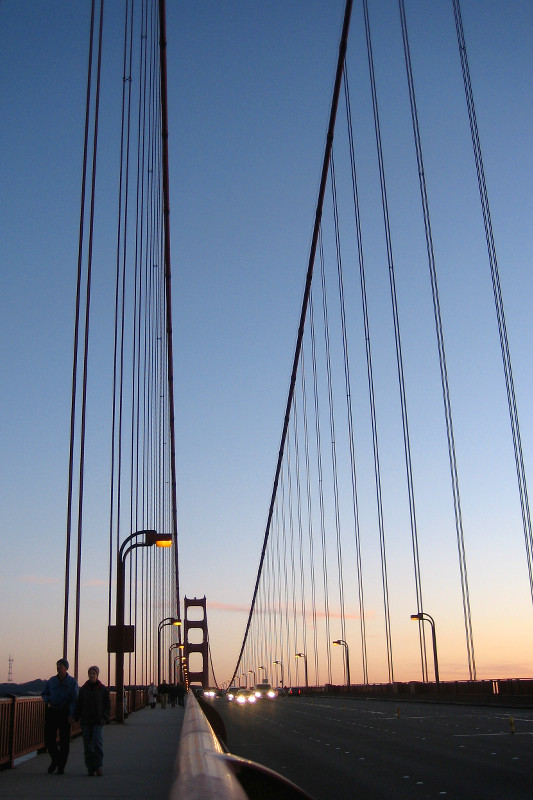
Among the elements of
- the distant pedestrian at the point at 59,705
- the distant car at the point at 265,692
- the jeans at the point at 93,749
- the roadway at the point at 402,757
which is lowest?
the distant car at the point at 265,692

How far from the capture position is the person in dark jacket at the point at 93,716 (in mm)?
7652

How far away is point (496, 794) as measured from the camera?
7.00 m

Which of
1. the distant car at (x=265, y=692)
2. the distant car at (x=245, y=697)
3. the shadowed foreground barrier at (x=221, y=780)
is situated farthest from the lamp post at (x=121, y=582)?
the distant car at (x=265, y=692)

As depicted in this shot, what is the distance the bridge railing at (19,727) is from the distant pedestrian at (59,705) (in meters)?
0.32

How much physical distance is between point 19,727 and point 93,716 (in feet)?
3.15

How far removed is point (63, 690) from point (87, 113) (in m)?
7.61

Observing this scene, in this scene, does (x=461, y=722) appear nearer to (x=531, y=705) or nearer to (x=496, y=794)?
(x=531, y=705)

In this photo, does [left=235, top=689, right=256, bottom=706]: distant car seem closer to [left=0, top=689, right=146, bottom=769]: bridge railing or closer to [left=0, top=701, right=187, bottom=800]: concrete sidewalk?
[left=0, top=701, right=187, bottom=800]: concrete sidewalk

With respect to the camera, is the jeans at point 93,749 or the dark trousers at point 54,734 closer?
the jeans at point 93,749

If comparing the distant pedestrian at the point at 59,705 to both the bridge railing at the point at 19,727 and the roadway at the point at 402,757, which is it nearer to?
the bridge railing at the point at 19,727

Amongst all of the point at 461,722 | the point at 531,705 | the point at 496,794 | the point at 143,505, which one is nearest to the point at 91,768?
the point at 496,794

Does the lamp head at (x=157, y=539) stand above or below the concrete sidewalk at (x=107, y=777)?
above

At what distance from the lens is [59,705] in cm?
813

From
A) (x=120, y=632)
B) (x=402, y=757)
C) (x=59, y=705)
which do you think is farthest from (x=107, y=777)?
(x=120, y=632)
